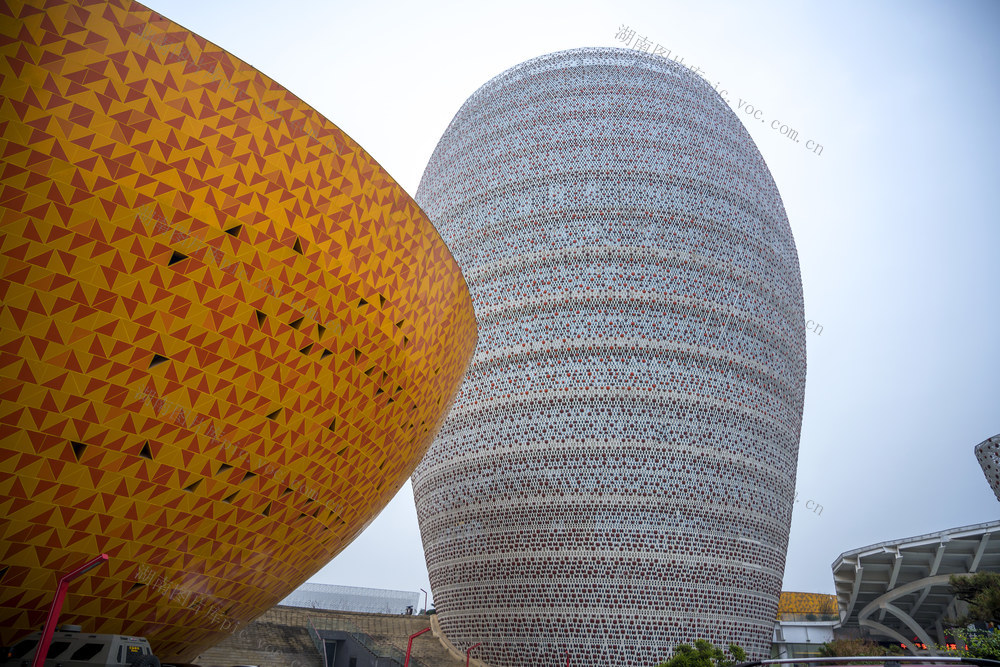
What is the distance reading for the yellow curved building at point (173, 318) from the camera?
8008 mm

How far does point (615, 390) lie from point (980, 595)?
11.7 meters

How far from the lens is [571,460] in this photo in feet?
61.4

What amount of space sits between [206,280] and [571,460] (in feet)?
39.1

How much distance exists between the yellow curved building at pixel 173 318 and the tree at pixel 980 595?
690 inches

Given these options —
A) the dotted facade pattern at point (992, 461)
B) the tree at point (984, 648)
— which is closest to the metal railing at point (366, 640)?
the tree at point (984, 648)

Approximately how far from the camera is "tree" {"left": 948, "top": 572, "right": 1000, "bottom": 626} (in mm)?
18500

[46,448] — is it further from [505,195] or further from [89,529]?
[505,195]

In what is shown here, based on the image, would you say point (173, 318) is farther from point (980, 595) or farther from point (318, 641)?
point (980, 595)

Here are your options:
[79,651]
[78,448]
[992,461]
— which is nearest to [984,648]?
[992,461]

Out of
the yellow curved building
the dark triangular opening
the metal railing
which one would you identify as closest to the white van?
the yellow curved building

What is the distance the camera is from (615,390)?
62.9 ft

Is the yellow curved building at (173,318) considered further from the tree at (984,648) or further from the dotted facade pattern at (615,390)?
the tree at (984,648)

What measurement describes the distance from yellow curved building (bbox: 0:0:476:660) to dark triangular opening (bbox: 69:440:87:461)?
0.03m

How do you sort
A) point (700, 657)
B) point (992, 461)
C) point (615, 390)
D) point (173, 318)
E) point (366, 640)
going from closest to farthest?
point (173, 318), point (700, 657), point (615, 390), point (366, 640), point (992, 461)
